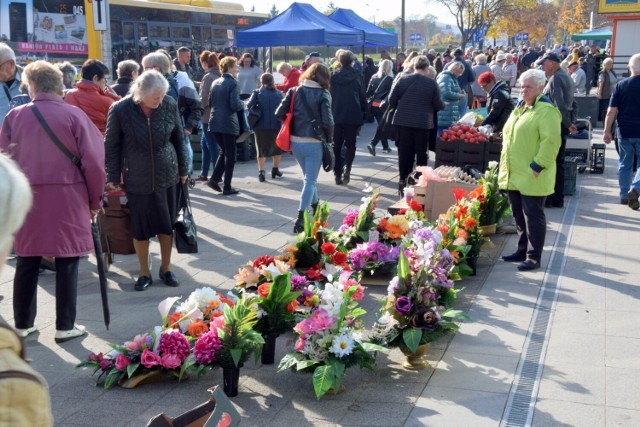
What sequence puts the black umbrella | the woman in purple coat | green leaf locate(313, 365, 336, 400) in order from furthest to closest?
1. the black umbrella
2. the woman in purple coat
3. green leaf locate(313, 365, 336, 400)

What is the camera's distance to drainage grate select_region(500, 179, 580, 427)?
4406mm

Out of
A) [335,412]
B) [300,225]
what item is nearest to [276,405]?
[335,412]

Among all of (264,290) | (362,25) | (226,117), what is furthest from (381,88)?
(264,290)

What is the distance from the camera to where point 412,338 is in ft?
15.8

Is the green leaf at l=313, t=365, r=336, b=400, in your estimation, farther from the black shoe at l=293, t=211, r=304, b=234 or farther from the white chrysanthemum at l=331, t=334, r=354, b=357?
the black shoe at l=293, t=211, r=304, b=234

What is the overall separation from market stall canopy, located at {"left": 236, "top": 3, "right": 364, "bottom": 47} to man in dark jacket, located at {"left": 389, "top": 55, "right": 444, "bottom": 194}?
6579 millimetres

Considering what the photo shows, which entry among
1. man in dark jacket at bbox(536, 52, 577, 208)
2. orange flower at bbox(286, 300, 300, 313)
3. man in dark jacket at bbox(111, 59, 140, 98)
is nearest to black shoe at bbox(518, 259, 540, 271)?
man in dark jacket at bbox(536, 52, 577, 208)

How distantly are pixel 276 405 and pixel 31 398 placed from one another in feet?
9.68

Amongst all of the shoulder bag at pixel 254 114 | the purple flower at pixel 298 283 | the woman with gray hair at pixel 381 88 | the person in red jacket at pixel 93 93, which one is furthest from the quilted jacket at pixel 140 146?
the woman with gray hair at pixel 381 88

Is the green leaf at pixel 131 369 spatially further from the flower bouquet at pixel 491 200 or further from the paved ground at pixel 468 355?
the flower bouquet at pixel 491 200

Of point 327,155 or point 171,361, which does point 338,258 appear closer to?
point 171,361

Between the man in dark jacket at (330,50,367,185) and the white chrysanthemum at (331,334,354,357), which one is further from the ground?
the man in dark jacket at (330,50,367,185)

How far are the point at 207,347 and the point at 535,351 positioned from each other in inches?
84.1

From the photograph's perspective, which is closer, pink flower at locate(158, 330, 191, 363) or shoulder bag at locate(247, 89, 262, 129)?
pink flower at locate(158, 330, 191, 363)
